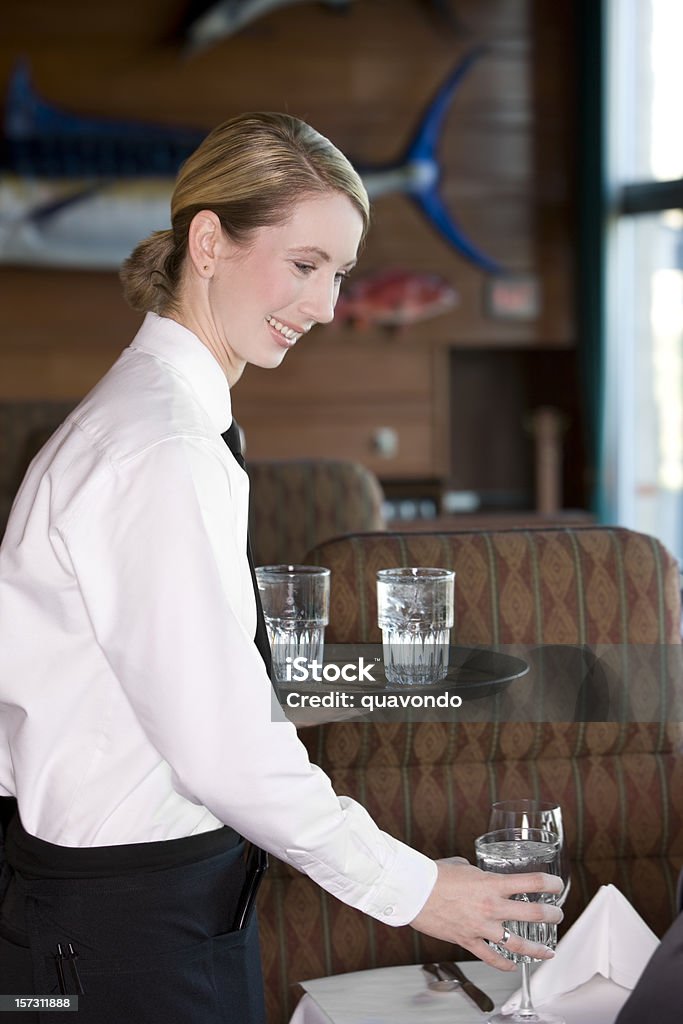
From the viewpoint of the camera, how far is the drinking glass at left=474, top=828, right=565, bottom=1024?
133 centimetres

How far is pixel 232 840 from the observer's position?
1.29 metres

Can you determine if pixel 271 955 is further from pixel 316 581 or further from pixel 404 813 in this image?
pixel 316 581

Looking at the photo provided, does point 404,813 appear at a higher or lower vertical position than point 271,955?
higher

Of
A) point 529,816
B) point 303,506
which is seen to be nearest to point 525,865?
point 529,816

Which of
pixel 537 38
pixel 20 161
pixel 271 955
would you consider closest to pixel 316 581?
pixel 271 955

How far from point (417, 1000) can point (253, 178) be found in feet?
3.09

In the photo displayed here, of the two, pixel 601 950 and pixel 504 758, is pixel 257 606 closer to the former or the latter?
pixel 601 950

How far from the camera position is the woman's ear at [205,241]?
4.26 ft

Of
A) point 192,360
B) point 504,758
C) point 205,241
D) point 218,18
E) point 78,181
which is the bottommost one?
point 504,758

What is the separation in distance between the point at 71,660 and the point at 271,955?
943 mm

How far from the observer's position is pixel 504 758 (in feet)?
6.67

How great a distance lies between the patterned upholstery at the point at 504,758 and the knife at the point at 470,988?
1.17 feet

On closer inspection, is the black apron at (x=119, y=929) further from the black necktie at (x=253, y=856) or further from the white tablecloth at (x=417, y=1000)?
the white tablecloth at (x=417, y=1000)

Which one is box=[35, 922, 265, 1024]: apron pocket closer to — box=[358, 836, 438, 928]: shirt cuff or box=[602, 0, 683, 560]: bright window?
box=[358, 836, 438, 928]: shirt cuff
